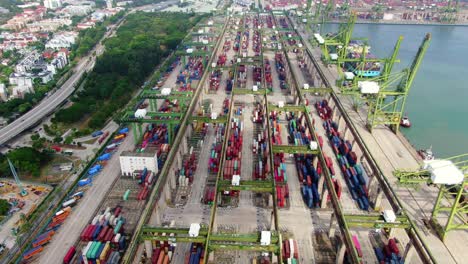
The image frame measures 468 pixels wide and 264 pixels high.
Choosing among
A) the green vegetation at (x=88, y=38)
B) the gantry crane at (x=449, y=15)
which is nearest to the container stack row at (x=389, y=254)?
the green vegetation at (x=88, y=38)

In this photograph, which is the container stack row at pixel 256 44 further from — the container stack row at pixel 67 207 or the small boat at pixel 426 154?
the container stack row at pixel 67 207

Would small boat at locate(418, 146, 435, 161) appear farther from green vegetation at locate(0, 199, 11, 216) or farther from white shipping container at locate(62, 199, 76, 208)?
green vegetation at locate(0, 199, 11, 216)

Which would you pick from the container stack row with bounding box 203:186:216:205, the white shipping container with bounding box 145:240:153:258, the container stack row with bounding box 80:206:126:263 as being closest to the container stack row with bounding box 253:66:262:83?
the container stack row with bounding box 203:186:216:205

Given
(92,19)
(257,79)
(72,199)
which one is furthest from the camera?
(92,19)

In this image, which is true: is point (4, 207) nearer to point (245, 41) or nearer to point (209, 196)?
point (209, 196)

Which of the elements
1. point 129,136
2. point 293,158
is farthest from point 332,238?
point 129,136

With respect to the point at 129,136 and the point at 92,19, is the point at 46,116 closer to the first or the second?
Answer: the point at 129,136
